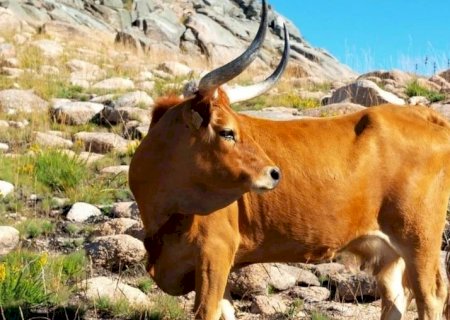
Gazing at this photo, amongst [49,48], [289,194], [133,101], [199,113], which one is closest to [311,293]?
[289,194]

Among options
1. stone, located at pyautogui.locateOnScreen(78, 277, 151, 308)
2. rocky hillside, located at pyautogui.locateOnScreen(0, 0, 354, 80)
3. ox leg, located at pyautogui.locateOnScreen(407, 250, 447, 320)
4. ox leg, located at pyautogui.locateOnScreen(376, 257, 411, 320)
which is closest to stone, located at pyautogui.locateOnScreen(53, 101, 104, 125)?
stone, located at pyautogui.locateOnScreen(78, 277, 151, 308)

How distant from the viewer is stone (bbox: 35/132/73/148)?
11.4m

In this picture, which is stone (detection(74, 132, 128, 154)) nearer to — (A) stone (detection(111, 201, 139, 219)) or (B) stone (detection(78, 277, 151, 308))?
(A) stone (detection(111, 201, 139, 219))

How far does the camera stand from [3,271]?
19.0 feet

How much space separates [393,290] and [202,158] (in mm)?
2374

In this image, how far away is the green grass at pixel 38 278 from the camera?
591cm

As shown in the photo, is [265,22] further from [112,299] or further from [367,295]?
[367,295]

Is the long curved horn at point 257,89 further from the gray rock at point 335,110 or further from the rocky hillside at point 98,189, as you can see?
the gray rock at point 335,110

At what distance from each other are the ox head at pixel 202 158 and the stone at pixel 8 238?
2.79m

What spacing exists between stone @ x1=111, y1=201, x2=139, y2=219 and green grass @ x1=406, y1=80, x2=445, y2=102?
732 cm

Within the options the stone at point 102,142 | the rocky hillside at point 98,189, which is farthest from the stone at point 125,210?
the stone at point 102,142

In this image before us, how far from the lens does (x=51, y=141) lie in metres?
11.6

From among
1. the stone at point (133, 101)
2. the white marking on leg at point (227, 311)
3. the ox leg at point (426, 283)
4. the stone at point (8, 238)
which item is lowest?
the stone at point (8, 238)

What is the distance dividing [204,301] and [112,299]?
1.43 metres
